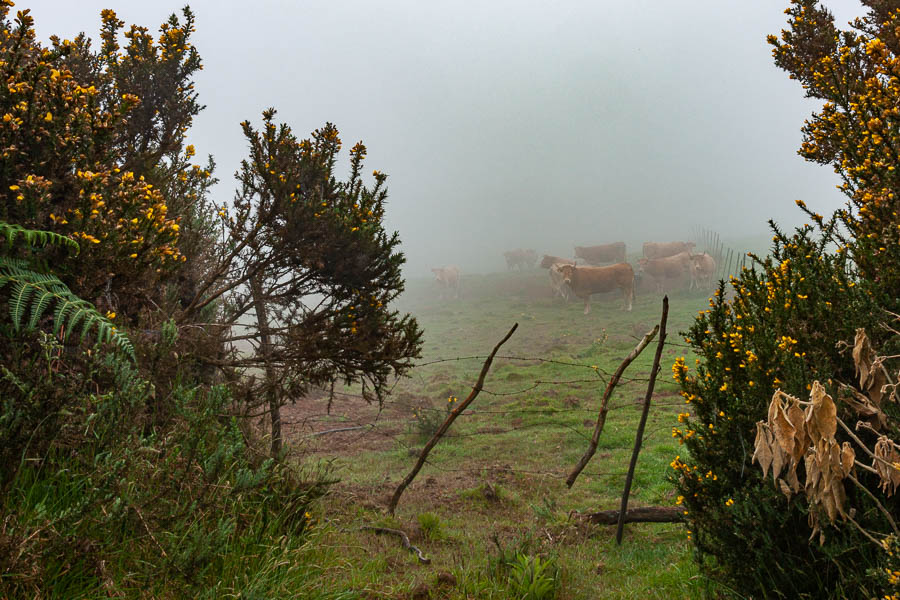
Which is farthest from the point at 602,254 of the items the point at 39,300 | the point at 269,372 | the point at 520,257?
the point at 39,300

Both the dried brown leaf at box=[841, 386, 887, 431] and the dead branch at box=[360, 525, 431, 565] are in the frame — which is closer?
the dried brown leaf at box=[841, 386, 887, 431]

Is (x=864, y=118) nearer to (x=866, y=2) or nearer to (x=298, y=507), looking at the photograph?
(x=866, y=2)

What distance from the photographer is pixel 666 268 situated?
33656 mm

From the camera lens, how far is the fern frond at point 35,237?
10.1 feet

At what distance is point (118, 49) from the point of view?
27.4ft

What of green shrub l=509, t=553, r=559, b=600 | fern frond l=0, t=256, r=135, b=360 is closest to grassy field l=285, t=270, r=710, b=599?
green shrub l=509, t=553, r=559, b=600

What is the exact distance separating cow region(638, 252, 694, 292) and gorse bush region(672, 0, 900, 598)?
29.7m

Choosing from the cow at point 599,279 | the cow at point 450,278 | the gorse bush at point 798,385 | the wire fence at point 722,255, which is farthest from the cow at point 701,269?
the gorse bush at point 798,385

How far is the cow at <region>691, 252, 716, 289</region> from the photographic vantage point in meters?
32.3

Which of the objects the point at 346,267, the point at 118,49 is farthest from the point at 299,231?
the point at 118,49

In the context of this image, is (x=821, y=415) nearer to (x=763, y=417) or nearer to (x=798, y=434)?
(x=798, y=434)

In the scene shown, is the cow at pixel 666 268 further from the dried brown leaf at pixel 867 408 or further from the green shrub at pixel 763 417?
the dried brown leaf at pixel 867 408

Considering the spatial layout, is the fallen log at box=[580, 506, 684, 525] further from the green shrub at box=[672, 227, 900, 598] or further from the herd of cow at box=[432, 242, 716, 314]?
the herd of cow at box=[432, 242, 716, 314]

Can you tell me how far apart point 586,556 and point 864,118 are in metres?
5.17
